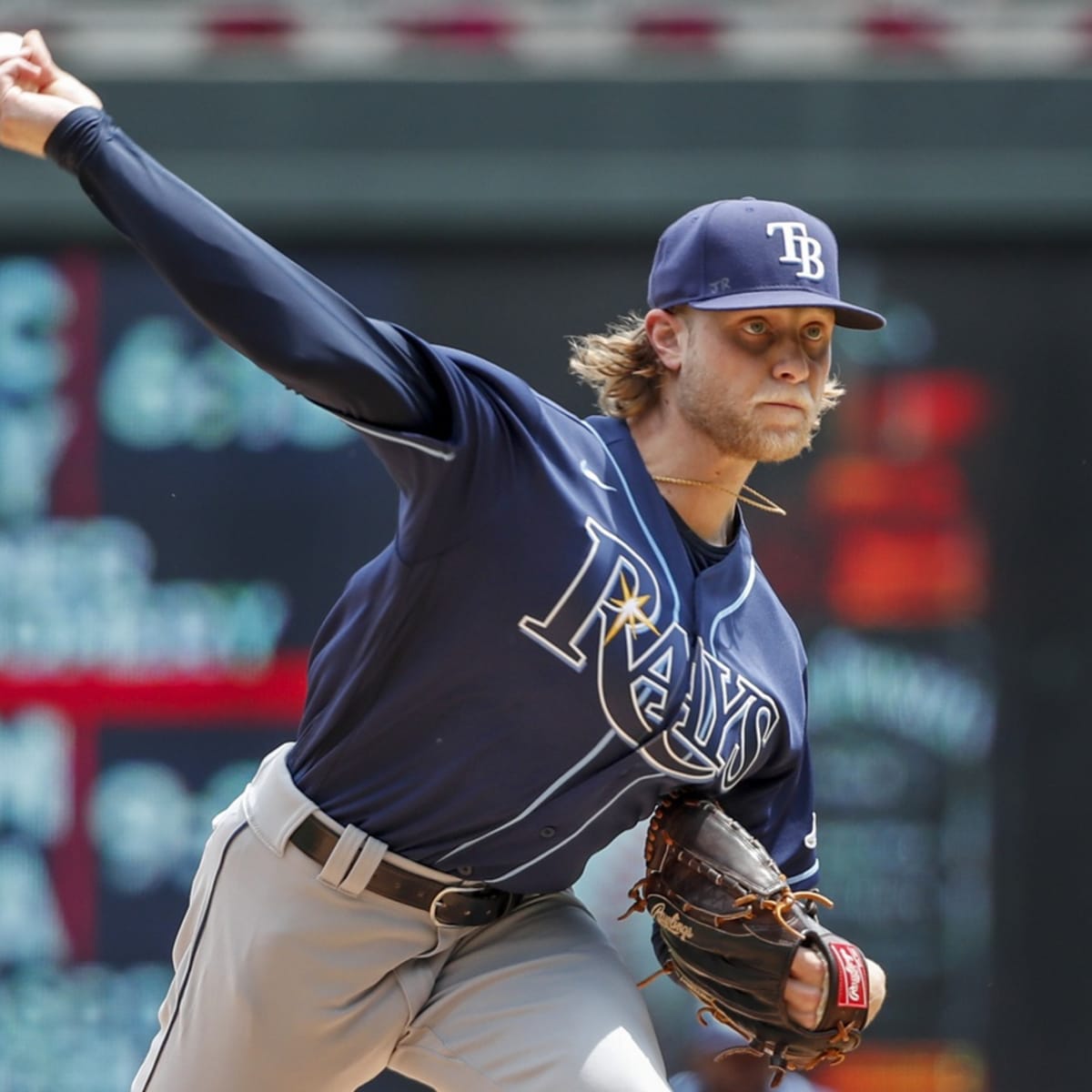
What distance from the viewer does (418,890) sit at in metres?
2.90

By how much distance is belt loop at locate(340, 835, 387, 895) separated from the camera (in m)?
2.89

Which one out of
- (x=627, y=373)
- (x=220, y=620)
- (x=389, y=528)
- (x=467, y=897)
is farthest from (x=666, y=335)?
(x=220, y=620)

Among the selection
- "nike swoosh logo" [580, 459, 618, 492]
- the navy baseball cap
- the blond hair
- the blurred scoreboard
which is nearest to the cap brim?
the navy baseball cap

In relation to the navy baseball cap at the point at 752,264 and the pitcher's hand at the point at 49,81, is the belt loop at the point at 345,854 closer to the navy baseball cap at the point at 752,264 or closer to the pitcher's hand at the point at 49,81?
the navy baseball cap at the point at 752,264

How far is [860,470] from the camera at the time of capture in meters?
5.49

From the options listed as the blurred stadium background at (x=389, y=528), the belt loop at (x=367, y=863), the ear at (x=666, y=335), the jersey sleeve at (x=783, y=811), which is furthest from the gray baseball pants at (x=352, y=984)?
the blurred stadium background at (x=389, y=528)

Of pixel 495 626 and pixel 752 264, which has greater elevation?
pixel 752 264

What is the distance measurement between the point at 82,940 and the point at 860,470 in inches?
94.0

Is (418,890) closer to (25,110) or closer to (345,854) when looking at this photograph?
(345,854)

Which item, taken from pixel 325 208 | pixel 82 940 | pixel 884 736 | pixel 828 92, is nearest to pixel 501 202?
pixel 325 208

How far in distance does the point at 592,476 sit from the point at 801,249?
452 mm

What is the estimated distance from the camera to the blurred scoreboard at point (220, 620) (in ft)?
17.8

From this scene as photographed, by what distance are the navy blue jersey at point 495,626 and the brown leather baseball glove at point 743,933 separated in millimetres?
80

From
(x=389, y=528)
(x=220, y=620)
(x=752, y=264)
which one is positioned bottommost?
(x=220, y=620)
